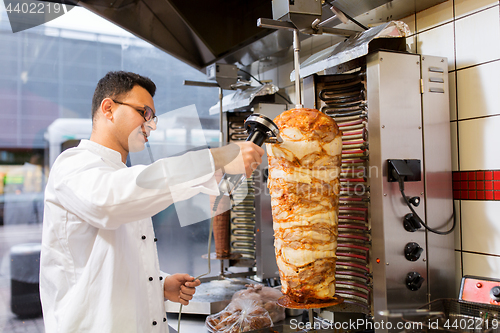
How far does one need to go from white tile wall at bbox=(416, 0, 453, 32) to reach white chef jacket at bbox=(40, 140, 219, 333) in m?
1.53

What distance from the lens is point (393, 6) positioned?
2.07m

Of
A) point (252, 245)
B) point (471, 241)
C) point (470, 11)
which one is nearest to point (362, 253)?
point (471, 241)

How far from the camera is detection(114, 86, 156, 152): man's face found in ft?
4.93

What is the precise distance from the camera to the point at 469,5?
5.82ft

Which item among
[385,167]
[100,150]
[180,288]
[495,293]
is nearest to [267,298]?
[180,288]

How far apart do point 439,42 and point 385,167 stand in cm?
85

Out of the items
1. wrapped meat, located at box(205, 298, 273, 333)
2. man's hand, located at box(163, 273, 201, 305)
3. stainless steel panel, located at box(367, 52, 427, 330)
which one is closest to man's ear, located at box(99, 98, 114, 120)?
man's hand, located at box(163, 273, 201, 305)

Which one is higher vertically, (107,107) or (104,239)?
(107,107)

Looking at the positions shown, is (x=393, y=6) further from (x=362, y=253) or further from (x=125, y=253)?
(x=125, y=253)

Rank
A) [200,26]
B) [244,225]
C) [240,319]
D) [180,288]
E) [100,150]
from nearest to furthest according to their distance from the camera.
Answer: [100,150] → [180,288] → [240,319] → [244,225] → [200,26]

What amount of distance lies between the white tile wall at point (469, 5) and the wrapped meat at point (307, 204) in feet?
3.16

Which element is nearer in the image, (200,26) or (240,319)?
(240,319)

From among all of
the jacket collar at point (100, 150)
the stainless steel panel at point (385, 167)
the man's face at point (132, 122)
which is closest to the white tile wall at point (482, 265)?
the stainless steel panel at point (385, 167)

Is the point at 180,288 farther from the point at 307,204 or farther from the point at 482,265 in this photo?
the point at 482,265
